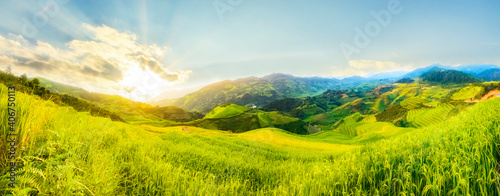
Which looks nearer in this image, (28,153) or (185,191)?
(28,153)

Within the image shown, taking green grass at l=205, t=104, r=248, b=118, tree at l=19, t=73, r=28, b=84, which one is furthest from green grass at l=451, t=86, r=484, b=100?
green grass at l=205, t=104, r=248, b=118

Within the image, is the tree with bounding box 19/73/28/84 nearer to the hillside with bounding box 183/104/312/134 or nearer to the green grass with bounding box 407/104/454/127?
the green grass with bounding box 407/104/454/127

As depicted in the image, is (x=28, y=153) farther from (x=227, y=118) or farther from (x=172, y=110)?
(x=172, y=110)

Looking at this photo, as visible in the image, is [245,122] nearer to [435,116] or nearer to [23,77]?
[435,116]

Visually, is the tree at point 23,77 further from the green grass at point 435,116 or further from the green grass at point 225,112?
the green grass at point 225,112

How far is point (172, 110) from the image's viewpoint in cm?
19988

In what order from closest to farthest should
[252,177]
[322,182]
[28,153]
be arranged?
1. [28,153]
2. [322,182]
3. [252,177]

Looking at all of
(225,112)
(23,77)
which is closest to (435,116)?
(23,77)

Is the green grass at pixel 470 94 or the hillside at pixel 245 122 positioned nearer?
the green grass at pixel 470 94

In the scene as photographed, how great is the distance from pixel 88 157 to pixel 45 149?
0.59 m

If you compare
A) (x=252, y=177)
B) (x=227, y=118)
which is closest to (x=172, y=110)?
(x=227, y=118)

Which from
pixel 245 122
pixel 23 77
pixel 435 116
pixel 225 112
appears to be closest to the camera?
pixel 23 77

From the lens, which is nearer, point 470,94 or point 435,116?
point 435,116

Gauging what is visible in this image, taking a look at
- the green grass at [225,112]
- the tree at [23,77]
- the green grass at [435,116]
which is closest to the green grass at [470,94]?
the green grass at [435,116]
